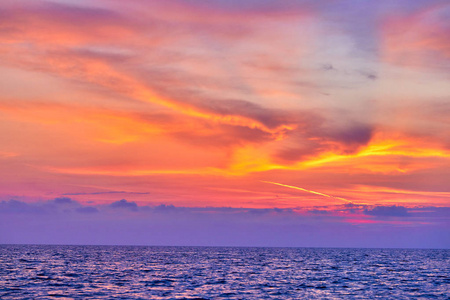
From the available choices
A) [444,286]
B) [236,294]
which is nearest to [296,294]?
[236,294]

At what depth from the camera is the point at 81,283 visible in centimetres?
6956

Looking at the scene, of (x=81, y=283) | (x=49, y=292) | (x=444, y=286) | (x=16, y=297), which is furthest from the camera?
(x=444, y=286)

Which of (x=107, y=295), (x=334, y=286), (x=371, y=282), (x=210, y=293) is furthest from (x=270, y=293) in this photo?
(x=371, y=282)

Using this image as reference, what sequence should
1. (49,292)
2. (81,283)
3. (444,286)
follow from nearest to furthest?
(49,292)
(81,283)
(444,286)

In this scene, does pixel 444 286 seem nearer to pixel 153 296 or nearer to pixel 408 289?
pixel 408 289

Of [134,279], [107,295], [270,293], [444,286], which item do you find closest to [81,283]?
[134,279]

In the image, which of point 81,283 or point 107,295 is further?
point 81,283

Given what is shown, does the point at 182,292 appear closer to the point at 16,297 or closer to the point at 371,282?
the point at 16,297

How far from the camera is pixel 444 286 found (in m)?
75.9

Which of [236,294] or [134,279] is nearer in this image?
[236,294]

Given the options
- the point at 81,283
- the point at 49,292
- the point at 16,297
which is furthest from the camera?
the point at 81,283

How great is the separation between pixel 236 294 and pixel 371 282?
28.8 meters

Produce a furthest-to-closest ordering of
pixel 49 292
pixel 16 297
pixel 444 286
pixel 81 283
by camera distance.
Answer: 1. pixel 444 286
2. pixel 81 283
3. pixel 49 292
4. pixel 16 297

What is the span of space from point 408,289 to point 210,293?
28.3 m
